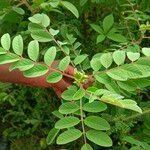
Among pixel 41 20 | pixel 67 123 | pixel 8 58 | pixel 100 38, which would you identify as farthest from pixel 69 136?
pixel 100 38

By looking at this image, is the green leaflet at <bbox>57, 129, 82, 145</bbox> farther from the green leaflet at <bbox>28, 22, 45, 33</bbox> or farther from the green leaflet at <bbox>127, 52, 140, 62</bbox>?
the green leaflet at <bbox>28, 22, 45, 33</bbox>

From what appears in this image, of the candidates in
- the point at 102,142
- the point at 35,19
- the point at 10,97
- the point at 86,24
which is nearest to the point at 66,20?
the point at 86,24

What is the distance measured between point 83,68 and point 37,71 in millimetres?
333

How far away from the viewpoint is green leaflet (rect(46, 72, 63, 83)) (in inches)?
42.3

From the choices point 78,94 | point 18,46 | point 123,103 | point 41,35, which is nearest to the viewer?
point 123,103

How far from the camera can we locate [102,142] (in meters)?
1.05

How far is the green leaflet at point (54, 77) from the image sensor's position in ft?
3.53

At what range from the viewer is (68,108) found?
1117mm

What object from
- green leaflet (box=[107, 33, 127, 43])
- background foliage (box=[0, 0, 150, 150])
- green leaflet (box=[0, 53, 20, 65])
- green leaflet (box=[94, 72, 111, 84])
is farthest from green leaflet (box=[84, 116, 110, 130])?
green leaflet (box=[107, 33, 127, 43])

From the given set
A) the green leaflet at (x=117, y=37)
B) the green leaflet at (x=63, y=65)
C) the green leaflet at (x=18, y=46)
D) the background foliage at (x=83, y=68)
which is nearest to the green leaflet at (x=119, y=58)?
the background foliage at (x=83, y=68)

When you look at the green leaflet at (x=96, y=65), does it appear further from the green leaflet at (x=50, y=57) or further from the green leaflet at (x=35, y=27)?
the green leaflet at (x=35, y=27)

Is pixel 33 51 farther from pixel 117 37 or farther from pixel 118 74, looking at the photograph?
pixel 117 37

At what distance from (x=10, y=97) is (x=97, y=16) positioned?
77cm

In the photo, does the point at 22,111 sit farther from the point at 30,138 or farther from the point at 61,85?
the point at 61,85
